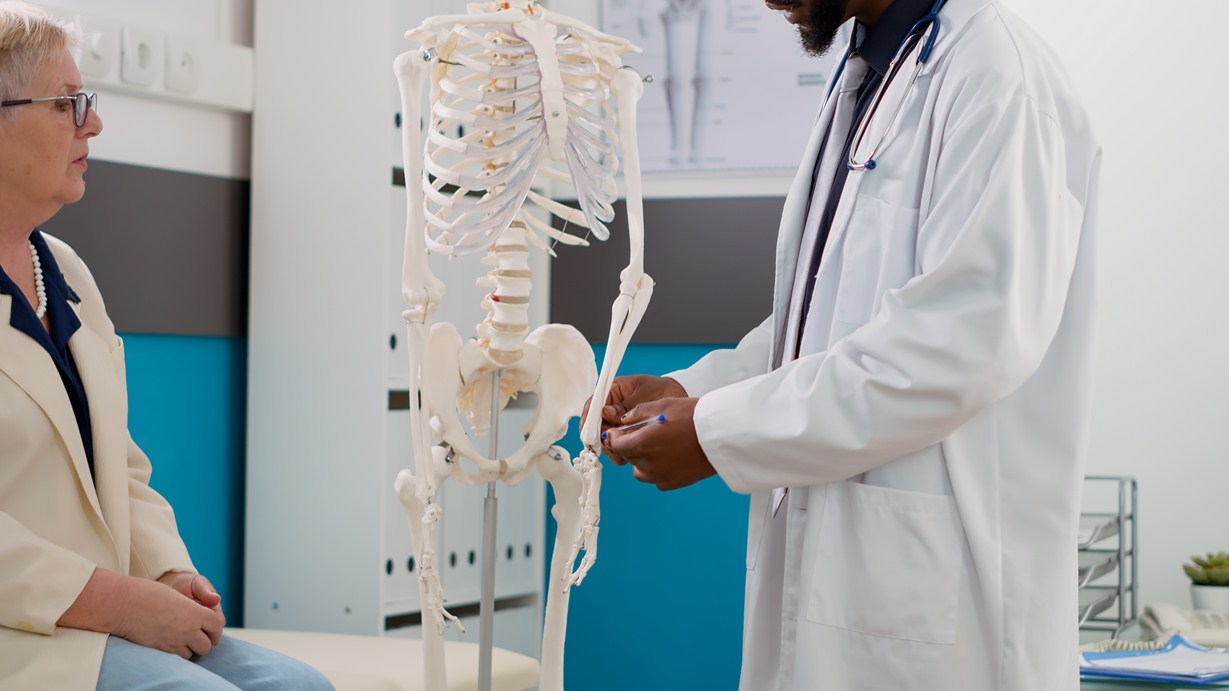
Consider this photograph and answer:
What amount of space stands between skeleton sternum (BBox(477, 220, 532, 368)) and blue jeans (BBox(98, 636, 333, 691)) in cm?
58

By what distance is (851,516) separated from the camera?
145cm

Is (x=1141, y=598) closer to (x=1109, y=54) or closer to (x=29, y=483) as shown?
(x=1109, y=54)

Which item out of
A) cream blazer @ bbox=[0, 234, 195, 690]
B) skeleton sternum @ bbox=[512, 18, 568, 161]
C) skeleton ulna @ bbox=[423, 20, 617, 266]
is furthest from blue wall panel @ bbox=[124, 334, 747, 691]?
skeleton sternum @ bbox=[512, 18, 568, 161]

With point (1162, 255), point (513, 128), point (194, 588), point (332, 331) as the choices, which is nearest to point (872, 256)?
A: point (513, 128)

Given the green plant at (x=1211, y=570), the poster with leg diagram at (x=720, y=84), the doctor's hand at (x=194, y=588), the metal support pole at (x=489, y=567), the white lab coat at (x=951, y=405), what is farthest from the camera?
the poster with leg diagram at (x=720, y=84)

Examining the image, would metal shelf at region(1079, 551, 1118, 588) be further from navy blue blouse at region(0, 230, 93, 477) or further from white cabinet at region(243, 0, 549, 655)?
navy blue blouse at region(0, 230, 93, 477)

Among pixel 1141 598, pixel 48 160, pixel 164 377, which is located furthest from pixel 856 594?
pixel 1141 598

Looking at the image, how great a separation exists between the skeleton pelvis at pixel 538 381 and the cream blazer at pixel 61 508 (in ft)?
1.68

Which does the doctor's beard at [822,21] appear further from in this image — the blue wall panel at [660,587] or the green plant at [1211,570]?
the green plant at [1211,570]

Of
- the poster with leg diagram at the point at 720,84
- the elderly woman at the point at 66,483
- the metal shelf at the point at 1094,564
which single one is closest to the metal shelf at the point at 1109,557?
the metal shelf at the point at 1094,564

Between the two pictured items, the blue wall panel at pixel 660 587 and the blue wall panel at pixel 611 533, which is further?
the blue wall panel at pixel 660 587

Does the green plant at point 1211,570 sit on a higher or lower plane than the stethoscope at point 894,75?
lower

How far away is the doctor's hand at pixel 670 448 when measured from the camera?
1476mm

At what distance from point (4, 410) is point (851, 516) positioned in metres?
1.05
